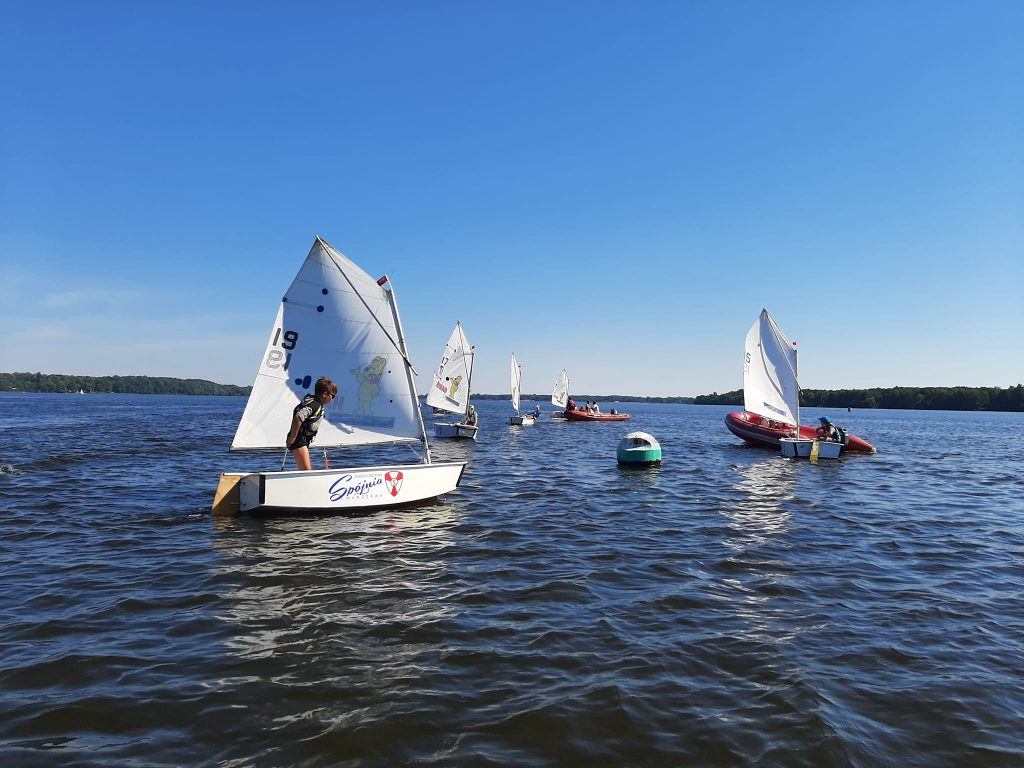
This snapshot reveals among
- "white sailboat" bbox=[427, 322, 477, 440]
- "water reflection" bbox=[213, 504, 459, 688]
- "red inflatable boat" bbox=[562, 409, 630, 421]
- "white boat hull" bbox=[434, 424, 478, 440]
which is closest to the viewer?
"water reflection" bbox=[213, 504, 459, 688]

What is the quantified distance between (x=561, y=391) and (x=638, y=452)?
5505 cm

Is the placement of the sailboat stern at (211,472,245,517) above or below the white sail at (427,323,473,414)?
below

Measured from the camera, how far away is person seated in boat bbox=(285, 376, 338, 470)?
13.5 meters

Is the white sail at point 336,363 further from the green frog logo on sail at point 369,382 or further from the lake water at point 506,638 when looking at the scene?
the lake water at point 506,638

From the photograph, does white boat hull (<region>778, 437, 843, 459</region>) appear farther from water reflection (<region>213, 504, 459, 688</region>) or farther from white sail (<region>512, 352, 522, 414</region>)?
white sail (<region>512, 352, 522, 414</region>)

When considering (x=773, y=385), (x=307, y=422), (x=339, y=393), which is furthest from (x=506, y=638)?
(x=773, y=385)

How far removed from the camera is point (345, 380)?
1605 cm

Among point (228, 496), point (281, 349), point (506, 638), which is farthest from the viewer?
point (281, 349)

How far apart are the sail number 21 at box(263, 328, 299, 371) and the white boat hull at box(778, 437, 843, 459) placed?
91.2ft

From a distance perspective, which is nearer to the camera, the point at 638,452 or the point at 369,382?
the point at 369,382

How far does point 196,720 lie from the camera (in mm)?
5309

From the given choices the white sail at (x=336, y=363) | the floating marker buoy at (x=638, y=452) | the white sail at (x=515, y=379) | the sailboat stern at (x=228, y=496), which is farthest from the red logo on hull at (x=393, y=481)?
the white sail at (x=515, y=379)

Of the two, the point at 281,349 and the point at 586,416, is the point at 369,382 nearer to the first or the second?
the point at 281,349

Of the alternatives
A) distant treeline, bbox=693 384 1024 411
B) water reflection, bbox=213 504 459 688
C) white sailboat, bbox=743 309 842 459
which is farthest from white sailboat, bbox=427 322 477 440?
distant treeline, bbox=693 384 1024 411
